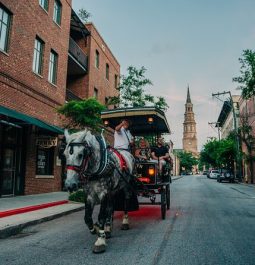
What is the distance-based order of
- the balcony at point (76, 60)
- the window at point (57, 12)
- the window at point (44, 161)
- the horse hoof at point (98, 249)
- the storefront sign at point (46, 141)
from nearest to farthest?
the horse hoof at point (98, 249)
the storefront sign at point (46, 141)
the window at point (44, 161)
the window at point (57, 12)
the balcony at point (76, 60)

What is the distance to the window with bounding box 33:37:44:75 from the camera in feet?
52.0

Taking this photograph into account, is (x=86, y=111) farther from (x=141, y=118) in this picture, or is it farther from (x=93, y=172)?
(x=93, y=172)

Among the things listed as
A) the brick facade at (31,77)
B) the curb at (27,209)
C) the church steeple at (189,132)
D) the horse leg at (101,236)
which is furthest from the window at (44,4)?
the church steeple at (189,132)

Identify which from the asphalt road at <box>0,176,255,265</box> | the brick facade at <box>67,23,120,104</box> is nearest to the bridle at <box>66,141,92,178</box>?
the asphalt road at <box>0,176,255,265</box>

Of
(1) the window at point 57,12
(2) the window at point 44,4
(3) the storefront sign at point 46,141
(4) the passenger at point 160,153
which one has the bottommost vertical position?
(4) the passenger at point 160,153

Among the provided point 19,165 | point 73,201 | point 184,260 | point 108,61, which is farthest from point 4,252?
point 108,61

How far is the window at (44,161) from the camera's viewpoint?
16031mm

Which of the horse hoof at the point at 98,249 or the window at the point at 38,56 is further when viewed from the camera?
the window at the point at 38,56

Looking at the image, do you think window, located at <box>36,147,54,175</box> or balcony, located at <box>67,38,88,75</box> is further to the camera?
balcony, located at <box>67,38,88,75</box>

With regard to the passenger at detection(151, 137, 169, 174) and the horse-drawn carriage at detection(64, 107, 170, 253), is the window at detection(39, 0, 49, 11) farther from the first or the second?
the horse-drawn carriage at detection(64, 107, 170, 253)

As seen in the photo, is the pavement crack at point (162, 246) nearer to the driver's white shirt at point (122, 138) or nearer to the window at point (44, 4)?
the driver's white shirt at point (122, 138)

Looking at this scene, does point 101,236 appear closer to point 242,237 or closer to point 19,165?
point 242,237

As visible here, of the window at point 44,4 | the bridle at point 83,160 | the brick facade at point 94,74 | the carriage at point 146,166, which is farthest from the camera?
the brick facade at point 94,74

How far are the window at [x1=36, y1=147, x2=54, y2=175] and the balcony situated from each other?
6864mm
